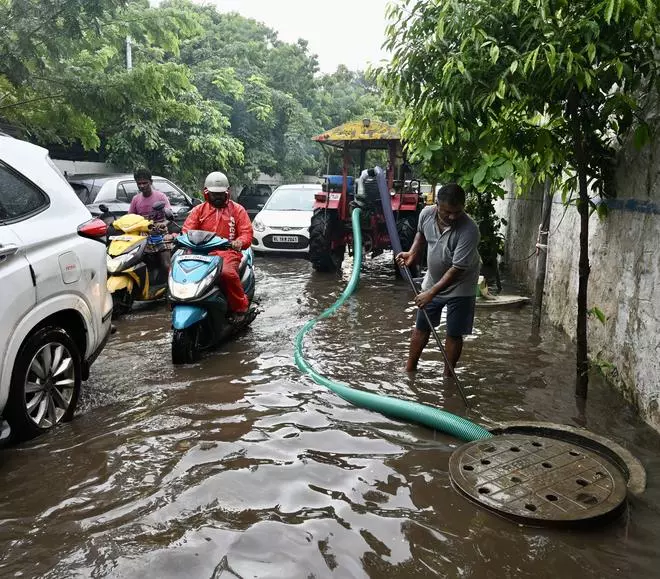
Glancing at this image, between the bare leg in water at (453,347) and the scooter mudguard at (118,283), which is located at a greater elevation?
the scooter mudguard at (118,283)

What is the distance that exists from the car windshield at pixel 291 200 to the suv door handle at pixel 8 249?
977 centimetres

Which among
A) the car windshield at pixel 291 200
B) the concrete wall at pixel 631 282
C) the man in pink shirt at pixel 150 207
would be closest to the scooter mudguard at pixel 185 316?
the man in pink shirt at pixel 150 207

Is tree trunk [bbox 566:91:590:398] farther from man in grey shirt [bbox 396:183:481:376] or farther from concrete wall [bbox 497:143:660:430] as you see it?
man in grey shirt [bbox 396:183:481:376]

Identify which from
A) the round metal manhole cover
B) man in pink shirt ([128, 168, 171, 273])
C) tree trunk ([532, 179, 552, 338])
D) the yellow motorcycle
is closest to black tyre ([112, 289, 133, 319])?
the yellow motorcycle

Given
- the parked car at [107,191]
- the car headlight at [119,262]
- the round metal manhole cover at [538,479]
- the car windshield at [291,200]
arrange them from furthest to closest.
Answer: the car windshield at [291,200] → the parked car at [107,191] → the car headlight at [119,262] → the round metal manhole cover at [538,479]

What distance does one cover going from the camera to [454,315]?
4.86m

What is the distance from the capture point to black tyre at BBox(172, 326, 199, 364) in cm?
525

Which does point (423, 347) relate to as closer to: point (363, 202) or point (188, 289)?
point (188, 289)

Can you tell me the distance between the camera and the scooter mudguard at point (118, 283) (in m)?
7.02

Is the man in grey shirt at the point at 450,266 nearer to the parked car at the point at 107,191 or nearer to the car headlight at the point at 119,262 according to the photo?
the car headlight at the point at 119,262

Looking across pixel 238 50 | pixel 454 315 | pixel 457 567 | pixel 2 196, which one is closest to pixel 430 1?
pixel 454 315

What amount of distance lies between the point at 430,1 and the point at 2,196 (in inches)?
117

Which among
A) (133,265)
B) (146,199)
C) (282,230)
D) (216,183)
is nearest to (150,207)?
(146,199)

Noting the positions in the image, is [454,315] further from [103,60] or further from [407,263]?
[103,60]
